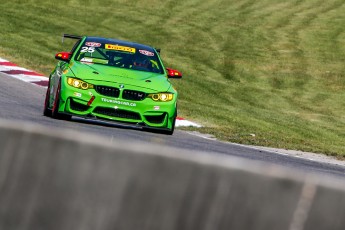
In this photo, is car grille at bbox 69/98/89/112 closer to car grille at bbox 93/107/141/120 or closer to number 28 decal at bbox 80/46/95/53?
car grille at bbox 93/107/141/120

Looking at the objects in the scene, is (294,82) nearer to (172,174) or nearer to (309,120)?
(309,120)

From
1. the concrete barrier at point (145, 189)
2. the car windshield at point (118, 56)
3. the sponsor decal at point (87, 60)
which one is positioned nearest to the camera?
the concrete barrier at point (145, 189)

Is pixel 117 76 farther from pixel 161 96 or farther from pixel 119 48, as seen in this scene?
pixel 119 48

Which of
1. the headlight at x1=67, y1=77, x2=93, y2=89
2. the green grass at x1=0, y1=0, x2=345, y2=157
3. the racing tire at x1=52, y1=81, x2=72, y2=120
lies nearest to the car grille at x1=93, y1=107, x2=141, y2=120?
the headlight at x1=67, y1=77, x2=93, y2=89

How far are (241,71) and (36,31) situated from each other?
252 inches

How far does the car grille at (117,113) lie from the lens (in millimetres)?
14336

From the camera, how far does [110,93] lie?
14422 mm

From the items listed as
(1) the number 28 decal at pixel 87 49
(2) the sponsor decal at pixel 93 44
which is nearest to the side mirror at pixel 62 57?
(1) the number 28 decal at pixel 87 49

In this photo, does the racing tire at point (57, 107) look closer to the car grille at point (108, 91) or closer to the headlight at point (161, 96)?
the car grille at point (108, 91)

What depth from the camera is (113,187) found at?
13.5ft

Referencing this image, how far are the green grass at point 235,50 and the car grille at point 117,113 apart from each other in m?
3.79

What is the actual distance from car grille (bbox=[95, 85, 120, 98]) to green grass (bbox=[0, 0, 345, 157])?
3989 mm

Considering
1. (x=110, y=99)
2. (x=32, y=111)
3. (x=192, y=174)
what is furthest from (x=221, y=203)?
Result: (x=32, y=111)

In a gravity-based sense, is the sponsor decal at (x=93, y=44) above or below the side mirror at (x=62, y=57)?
above
